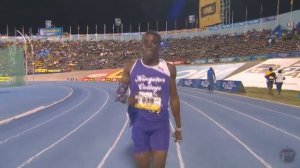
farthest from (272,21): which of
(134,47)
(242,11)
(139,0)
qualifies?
(139,0)

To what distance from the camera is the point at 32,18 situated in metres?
112

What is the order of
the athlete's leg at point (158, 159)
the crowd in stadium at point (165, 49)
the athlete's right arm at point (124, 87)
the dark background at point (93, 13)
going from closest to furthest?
the athlete's leg at point (158, 159) → the athlete's right arm at point (124, 87) → the crowd in stadium at point (165, 49) → the dark background at point (93, 13)

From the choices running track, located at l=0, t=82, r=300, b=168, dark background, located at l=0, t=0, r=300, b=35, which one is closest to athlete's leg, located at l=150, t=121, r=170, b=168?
running track, located at l=0, t=82, r=300, b=168

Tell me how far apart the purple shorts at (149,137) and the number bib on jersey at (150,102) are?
0.49ft

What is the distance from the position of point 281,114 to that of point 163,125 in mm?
15024

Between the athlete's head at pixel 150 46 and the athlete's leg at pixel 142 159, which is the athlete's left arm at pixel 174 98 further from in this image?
the athlete's leg at pixel 142 159

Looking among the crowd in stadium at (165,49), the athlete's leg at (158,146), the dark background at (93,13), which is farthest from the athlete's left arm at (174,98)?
the dark background at (93,13)

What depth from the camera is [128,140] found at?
1234 cm

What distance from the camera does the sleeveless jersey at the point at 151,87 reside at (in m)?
5.18

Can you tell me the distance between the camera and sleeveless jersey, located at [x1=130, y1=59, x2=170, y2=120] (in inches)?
204

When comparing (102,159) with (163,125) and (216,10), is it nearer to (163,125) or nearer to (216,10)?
(163,125)

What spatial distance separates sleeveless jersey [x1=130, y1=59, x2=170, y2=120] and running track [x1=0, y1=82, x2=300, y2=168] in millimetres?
3739

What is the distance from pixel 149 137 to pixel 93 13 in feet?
344

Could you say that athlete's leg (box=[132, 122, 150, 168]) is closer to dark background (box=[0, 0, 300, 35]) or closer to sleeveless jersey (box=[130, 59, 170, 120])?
sleeveless jersey (box=[130, 59, 170, 120])
